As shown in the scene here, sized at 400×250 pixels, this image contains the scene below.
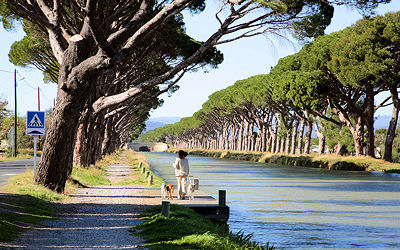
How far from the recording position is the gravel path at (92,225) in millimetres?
9102

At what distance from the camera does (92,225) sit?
11.6m

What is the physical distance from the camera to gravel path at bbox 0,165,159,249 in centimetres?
910

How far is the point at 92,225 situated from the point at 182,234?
229cm

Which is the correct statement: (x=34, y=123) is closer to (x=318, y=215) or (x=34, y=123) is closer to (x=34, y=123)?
(x=34, y=123)

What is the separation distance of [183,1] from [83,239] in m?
6.66

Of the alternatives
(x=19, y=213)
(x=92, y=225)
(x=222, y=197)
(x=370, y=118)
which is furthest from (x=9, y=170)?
(x=370, y=118)

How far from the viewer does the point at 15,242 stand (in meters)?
8.91

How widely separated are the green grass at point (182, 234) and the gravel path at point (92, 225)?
317 mm

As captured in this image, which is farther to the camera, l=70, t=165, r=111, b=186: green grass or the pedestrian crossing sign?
l=70, t=165, r=111, b=186: green grass

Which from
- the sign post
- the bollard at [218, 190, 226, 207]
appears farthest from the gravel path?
the sign post

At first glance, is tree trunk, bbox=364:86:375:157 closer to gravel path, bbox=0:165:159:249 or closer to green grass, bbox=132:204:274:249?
gravel path, bbox=0:165:159:249

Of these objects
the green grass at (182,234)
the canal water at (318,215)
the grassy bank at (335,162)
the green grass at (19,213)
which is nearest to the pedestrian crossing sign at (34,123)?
the green grass at (19,213)

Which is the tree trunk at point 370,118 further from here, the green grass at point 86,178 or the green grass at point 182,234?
the green grass at point 182,234

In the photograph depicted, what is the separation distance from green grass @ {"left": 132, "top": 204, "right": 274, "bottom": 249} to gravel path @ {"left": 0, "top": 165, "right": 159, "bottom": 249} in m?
0.32
